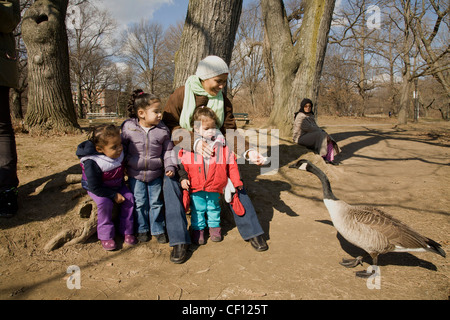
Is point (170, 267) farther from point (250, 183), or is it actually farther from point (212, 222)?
point (250, 183)

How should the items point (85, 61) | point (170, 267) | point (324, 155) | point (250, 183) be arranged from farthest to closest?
point (85, 61)
point (324, 155)
point (250, 183)
point (170, 267)

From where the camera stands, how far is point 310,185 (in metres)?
4.88

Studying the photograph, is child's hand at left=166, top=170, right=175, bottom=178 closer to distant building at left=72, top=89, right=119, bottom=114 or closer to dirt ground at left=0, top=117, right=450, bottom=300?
dirt ground at left=0, top=117, right=450, bottom=300

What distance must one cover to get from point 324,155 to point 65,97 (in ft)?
18.6

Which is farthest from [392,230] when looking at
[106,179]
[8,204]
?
[8,204]

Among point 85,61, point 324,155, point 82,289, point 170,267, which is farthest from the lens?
point 85,61

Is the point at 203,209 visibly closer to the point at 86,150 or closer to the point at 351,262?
the point at 86,150

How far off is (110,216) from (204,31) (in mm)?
2681

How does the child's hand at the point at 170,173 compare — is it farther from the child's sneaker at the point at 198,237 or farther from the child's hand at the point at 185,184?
the child's sneaker at the point at 198,237

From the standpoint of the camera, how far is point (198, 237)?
298 centimetres

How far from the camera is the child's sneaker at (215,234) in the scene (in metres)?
3.01

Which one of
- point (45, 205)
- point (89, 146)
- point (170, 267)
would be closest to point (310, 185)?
point (170, 267)

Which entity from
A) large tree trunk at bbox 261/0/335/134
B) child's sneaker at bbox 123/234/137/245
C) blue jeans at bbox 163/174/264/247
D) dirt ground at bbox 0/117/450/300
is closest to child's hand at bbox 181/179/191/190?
blue jeans at bbox 163/174/264/247

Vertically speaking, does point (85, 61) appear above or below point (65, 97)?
above
